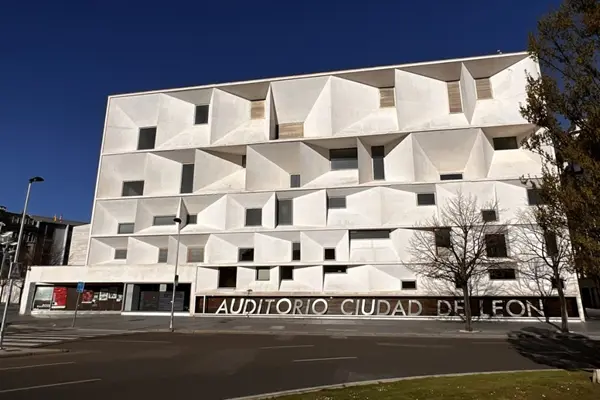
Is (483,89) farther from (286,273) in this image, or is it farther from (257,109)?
(286,273)

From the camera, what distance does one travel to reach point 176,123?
38.8m

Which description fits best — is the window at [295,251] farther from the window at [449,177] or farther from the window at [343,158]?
the window at [449,177]

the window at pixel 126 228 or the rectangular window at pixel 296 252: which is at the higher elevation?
the window at pixel 126 228

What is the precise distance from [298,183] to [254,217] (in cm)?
513

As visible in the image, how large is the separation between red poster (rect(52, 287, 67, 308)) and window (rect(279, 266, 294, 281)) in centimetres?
2018

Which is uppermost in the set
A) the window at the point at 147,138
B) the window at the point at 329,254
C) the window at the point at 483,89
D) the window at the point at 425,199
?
the window at the point at 483,89

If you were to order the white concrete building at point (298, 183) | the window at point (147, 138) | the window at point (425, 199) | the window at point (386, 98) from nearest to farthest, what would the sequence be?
the white concrete building at point (298, 183), the window at point (425, 199), the window at point (386, 98), the window at point (147, 138)

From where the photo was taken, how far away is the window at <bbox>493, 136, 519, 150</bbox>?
33.0 metres

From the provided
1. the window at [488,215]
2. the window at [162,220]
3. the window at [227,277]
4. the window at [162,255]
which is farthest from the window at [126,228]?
the window at [488,215]

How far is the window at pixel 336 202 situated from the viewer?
112ft

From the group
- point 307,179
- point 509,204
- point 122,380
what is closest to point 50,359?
point 122,380

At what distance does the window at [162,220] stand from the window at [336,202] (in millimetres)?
14754

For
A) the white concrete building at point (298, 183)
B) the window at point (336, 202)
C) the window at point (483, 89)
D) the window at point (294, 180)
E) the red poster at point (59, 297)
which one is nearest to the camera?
the white concrete building at point (298, 183)

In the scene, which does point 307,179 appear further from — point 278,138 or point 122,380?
point 122,380
